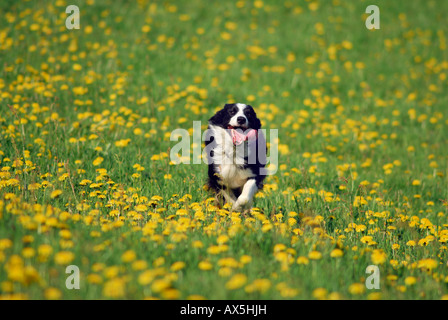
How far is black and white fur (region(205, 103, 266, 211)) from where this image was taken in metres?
3.81

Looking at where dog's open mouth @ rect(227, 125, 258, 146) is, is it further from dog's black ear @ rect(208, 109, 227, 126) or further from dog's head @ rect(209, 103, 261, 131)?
dog's black ear @ rect(208, 109, 227, 126)

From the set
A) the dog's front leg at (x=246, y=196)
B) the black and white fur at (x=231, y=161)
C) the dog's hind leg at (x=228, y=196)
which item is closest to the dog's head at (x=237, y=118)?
the black and white fur at (x=231, y=161)

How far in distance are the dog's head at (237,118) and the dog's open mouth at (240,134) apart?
0.07ft

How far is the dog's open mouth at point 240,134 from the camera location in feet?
12.5

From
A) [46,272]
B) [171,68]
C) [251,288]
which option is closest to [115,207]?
[46,272]

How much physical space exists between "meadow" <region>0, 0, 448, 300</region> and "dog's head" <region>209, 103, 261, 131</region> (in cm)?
65

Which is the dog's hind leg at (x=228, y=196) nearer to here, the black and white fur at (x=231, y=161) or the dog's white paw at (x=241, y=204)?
the black and white fur at (x=231, y=161)

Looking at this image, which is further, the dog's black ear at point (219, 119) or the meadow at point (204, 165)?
the dog's black ear at point (219, 119)

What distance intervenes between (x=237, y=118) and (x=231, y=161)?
0.45 metres

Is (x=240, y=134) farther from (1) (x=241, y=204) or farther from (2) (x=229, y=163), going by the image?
(1) (x=241, y=204)

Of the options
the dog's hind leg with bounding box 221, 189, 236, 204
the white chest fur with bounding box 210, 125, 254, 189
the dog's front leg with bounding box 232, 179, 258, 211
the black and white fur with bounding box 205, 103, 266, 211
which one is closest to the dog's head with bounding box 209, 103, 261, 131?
the black and white fur with bounding box 205, 103, 266, 211

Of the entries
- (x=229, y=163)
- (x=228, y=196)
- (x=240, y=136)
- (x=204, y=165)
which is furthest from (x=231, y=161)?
(x=204, y=165)
